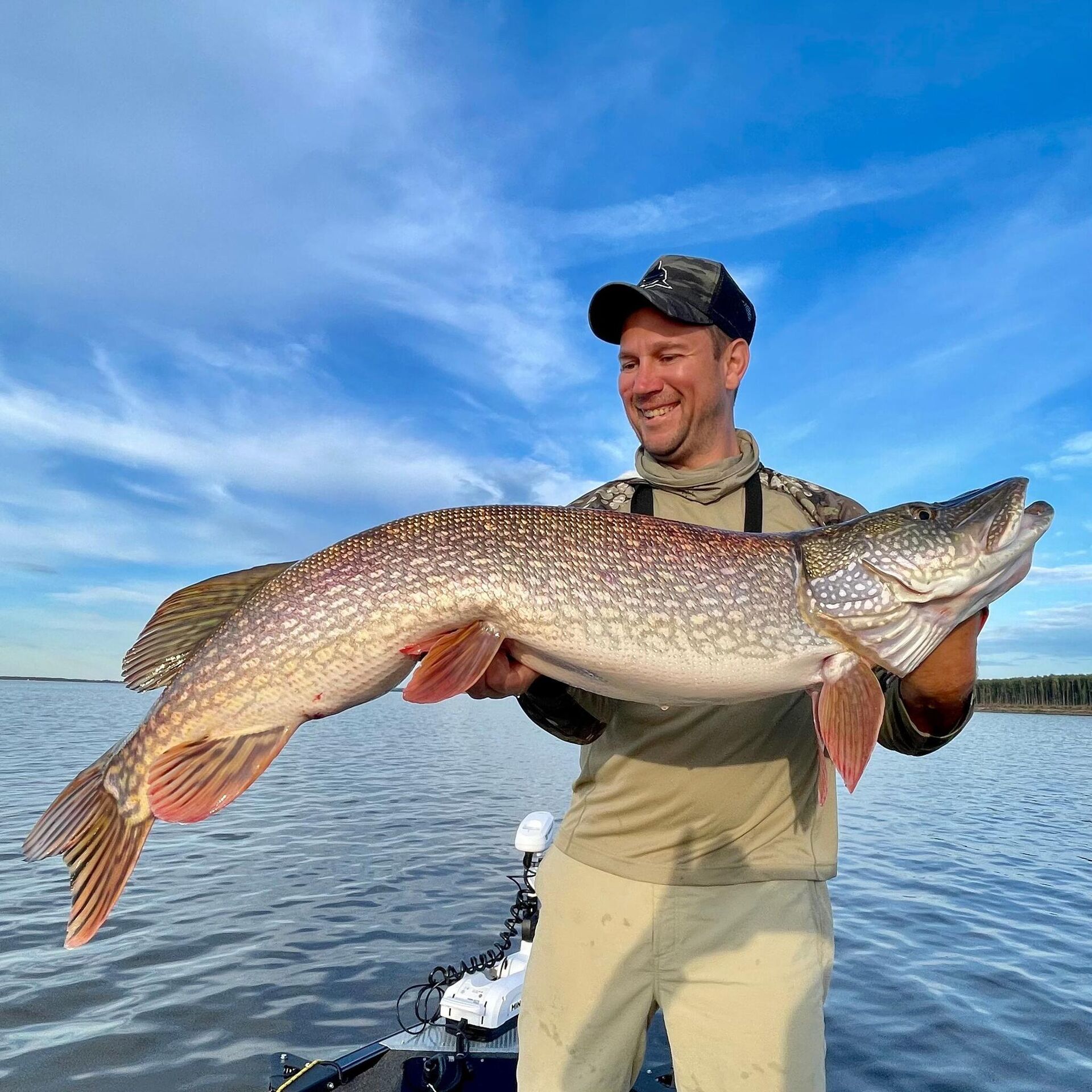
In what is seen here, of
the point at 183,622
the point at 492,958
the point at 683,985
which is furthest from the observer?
the point at 492,958

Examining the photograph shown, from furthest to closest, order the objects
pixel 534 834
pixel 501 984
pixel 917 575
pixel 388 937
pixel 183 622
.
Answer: pixel 388 937, pixel 534 834, pixel 501 984, pixel 183 622, pixel 917 575

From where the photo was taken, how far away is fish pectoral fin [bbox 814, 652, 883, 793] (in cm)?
223

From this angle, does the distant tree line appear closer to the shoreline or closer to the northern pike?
→ the shoreline

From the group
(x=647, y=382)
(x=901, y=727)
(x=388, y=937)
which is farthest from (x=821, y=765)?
(x=388, y=937)

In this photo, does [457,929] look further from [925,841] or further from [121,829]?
[925,841]

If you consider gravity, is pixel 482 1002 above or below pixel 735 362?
below

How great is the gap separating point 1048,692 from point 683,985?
83.6 meters

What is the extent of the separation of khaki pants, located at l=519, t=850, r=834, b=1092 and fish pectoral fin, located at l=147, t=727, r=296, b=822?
1.09 metres

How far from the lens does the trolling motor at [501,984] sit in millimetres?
4012

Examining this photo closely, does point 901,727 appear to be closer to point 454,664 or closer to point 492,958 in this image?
point 454,664

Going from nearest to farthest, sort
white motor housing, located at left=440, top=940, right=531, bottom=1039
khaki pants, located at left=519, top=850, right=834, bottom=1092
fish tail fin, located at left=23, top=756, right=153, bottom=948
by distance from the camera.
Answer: khaki pants, located at left=519, top=850, right=834, bottom=1092 < fish tail fin, located at left=23, top=756, right=153, bottom=948 < white motor housing, located at left=440, top=940, right=531, bottom=1039

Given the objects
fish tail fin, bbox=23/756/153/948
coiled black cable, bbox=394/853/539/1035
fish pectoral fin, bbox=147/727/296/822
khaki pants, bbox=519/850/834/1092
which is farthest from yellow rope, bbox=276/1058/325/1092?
fish pectoral fin, bbox=147/727/296/822

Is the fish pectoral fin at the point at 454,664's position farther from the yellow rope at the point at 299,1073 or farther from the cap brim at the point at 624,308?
the yellow rope at the point at 299,1073

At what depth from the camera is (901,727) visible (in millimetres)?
2564
